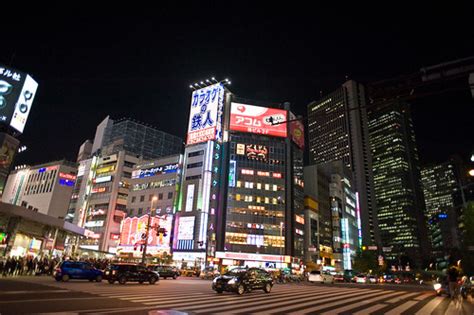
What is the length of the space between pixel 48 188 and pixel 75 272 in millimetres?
91360

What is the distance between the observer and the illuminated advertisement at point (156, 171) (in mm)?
89062

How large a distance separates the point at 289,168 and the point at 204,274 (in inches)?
2236

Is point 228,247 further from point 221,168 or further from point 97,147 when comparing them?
point 97,147

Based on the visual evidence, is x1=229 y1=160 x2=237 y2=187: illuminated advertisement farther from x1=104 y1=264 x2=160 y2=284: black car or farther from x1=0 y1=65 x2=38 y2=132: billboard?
x1=104 y1=264 x2=160 y2=284: black car

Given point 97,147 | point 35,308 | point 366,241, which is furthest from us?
point 366,241

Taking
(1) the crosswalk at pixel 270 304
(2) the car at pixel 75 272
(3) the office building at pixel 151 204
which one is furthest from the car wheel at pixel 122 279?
(3) the office building at pixel 151 204

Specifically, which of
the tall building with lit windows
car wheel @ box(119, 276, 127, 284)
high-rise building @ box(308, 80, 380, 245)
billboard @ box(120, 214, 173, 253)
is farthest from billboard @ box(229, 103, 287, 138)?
high-rise building @ box(308, 80, 380, 245)

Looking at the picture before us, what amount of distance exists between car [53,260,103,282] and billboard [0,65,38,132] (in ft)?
82.5

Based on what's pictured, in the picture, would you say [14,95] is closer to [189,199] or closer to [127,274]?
[127,274]

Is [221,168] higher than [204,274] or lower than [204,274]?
higher

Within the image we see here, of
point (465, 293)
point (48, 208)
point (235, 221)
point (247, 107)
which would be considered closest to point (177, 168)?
point (235, 221)

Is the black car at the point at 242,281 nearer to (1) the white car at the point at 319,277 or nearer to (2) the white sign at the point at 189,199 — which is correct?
(1) the white car at the point at 319,277

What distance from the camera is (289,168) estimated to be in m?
94.1

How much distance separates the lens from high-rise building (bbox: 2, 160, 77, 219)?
9869 centimetres
